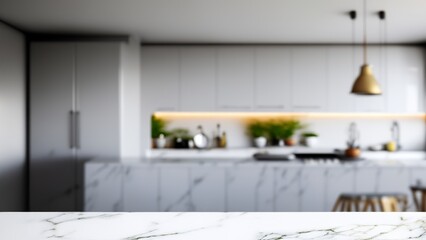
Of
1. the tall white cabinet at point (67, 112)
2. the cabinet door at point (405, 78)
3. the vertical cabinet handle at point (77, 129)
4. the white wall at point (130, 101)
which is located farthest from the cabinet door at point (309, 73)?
the vertical cabinet handle at point (77, 129)

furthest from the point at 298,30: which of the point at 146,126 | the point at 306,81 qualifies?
the point at 146,126

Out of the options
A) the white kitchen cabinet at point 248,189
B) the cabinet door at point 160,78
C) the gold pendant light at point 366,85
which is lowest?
the white kitchen cabinet at point 248,189

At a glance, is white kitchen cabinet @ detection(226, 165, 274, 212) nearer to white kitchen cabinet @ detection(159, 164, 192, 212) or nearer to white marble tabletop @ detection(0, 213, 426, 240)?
white kitchen cabinet @ detection(159, 164, 192, 212)

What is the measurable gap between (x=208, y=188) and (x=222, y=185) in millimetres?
134

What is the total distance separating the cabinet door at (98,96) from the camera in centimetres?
498

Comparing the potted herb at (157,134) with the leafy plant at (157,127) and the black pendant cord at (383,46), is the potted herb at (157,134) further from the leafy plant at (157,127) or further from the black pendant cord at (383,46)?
the black pendant cord at (383,46)

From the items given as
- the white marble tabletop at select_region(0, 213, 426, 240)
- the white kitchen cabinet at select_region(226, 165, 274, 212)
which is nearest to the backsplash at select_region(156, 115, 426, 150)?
the white kitchen cabinet at select_region(226, 165, 274, 212)

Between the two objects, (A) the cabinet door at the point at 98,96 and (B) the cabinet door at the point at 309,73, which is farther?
(B) the cabinet door at the point at 309,73

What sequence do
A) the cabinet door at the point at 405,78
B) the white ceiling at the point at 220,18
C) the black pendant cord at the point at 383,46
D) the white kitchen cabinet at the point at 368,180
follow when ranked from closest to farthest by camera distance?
the white ceiling at the point at 220,18 < the white kitchen cabinet at the point at 368,180 < the black pendant cord at the point at 383,46 < the cabinet door at the point at 405,78

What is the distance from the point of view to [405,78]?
227 inches

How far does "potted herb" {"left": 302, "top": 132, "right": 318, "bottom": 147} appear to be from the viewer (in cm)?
602

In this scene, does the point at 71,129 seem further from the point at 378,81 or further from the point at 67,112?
the point at 378,81

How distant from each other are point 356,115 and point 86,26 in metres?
3.86

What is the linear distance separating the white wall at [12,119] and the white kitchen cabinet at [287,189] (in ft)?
8.95
